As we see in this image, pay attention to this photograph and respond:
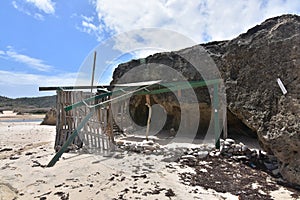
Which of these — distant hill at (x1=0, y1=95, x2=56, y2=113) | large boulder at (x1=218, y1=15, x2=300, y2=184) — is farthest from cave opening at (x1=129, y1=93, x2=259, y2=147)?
distant hill at (x1=0, y1=95, x2=56, y2=113)

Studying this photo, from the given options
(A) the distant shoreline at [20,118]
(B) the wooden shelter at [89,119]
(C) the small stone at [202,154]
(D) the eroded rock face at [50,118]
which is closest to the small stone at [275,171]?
(C) the small stone at [202,154]

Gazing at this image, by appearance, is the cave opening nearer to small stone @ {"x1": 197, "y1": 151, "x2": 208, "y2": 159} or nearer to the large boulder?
the large boulder

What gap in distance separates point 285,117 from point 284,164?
102 cm

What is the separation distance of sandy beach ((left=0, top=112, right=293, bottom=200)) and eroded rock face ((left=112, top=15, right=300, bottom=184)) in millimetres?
1051

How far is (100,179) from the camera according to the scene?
4.52m

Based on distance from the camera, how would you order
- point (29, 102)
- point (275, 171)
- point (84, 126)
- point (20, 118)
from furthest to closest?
point (29, 102) < point (20, 118) < point (84, 126) < point (275, 171)

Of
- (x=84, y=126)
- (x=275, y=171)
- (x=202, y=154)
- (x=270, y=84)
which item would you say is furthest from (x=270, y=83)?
(x=84, y=126)

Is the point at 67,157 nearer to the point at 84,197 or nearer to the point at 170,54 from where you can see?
the point at 84,197

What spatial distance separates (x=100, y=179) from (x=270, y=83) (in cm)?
468

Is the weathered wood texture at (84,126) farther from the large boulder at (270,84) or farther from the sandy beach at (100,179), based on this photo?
the large boulder at (270,84)

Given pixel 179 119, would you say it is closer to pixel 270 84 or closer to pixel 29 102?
pixel 270 84

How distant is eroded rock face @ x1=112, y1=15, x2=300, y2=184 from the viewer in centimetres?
480

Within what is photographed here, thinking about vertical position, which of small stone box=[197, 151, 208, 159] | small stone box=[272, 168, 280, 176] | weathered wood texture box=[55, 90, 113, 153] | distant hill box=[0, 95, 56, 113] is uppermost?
distant hill box=[0, 95, 56, 113]

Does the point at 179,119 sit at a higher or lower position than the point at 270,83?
lower
